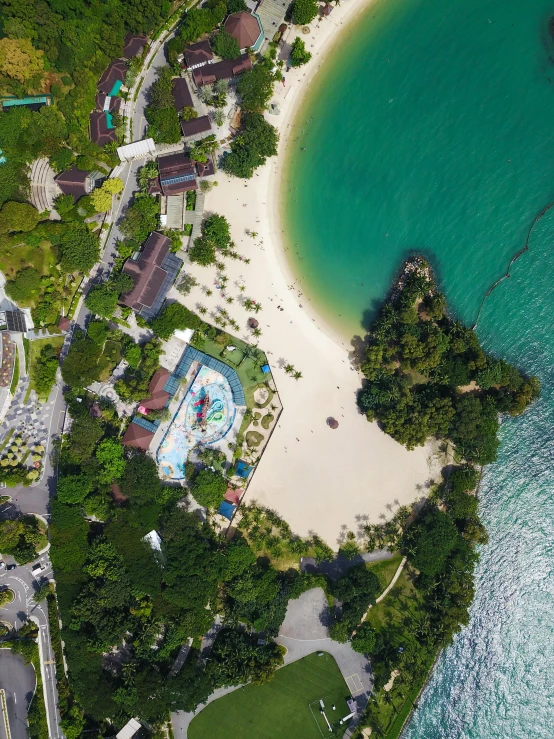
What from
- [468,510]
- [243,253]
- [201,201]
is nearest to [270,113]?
[201,201]

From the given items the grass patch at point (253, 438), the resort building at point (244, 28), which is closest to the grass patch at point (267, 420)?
the grass patch at point (253, 438)

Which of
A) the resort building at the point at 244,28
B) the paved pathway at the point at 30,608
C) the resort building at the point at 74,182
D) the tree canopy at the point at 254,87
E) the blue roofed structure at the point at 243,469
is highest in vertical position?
the resort building at the point at 244,28

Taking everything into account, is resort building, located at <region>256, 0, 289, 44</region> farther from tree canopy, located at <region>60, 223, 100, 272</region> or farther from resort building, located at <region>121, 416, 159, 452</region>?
resort building, located at <region>121, 416, 159, 452</region>

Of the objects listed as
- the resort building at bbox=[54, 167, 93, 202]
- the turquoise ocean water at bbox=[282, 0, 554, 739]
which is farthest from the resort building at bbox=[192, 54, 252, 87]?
the resort building at bbox=[54, 167, 93, 202]

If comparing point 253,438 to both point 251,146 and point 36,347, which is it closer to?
point 36,347

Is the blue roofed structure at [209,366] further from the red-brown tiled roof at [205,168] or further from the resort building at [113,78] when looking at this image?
the resort building at [113,78]

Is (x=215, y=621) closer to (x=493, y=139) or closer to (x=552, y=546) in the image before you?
(x=552, y=546)

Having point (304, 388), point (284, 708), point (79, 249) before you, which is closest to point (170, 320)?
point (79, 249)
